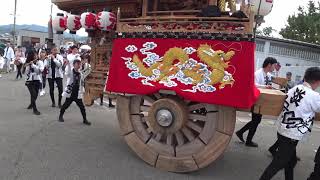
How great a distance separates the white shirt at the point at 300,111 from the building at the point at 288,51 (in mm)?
13269

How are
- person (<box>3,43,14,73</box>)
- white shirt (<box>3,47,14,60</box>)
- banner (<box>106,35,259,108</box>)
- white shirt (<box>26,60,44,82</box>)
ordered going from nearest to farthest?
1. banner (<box>106,35,259,108</box>)
2. white shirt (<box>26,60,44,82</box>)
3. person (<box>3,43,14,73</box>)
4. white shirt (<box>3,47,14,60</box>)

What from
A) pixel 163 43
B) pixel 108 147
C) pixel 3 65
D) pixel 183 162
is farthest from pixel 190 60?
pixel 3 65

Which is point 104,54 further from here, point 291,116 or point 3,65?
point 3,65

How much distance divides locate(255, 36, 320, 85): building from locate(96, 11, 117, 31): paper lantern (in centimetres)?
1223

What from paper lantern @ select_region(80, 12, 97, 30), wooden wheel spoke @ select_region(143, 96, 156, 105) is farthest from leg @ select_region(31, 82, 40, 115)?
wooden wheel spoke @ select_region(143, 96, 156, 105)

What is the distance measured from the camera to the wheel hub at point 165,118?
577cm

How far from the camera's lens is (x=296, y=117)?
491 centimetres

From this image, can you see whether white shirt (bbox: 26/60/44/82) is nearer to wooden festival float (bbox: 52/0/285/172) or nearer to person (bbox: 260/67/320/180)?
wooden festival float (bbox: 52/0/285/172)

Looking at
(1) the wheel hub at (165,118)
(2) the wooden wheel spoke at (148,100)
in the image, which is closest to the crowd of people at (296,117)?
(1) the wheel hub at (165,118)

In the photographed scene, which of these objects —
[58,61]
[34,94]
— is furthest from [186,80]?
[58,61]

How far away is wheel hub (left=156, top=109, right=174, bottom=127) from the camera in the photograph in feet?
18.9

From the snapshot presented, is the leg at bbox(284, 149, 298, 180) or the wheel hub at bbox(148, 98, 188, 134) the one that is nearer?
the leg at bbox(284, 149, 298, 180)

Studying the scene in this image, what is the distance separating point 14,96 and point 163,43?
8.62m

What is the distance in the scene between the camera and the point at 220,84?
5371mm
